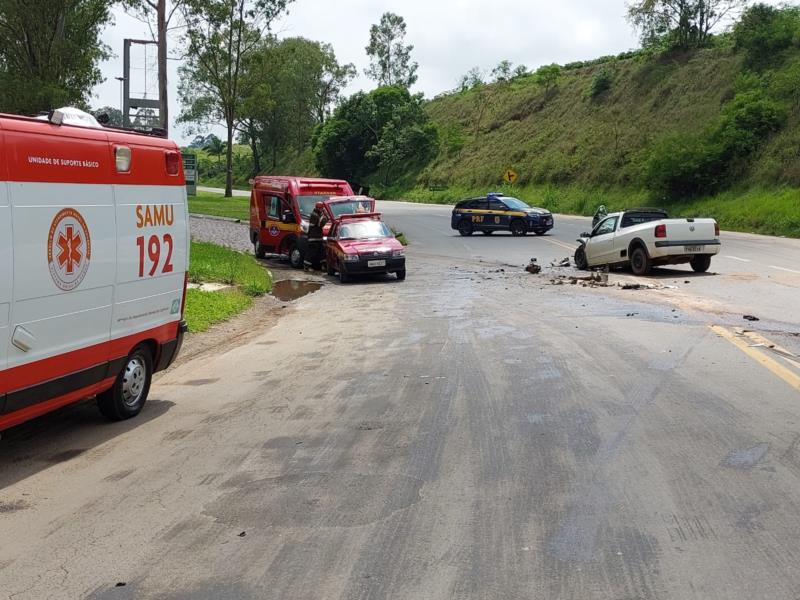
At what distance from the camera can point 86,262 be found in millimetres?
6723

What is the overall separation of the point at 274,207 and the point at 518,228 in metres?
12.0

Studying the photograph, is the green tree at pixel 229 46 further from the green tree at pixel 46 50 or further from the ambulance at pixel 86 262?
the ambulance at pixel 86 262

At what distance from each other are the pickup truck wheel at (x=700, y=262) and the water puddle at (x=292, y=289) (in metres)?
8.60

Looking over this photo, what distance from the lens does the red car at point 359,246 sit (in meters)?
20.5

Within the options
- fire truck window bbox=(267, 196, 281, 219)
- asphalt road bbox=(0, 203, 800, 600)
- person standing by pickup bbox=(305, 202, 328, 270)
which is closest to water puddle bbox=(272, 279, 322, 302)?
person standing by pickup bbox=(305, 202, 328, 270)

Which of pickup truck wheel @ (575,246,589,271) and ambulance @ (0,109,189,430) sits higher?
ambulance @ (0,109,189,430)

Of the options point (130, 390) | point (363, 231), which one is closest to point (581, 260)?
point (363, 231)

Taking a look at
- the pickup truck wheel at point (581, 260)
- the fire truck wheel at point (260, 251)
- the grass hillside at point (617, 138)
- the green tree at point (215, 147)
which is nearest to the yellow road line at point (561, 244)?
the pickup truck wheel at point (581, 260)

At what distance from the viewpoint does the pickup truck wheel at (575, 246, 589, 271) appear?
2131 centimetres

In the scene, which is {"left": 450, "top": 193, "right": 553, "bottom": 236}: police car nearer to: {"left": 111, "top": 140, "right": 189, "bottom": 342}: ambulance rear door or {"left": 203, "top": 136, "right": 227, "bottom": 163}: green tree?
{"left": 111, "top": 140, "right": 189, "bottom": 342}: ambulance rear door

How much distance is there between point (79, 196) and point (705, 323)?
8.78 m

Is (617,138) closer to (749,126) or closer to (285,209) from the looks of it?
(749,126)

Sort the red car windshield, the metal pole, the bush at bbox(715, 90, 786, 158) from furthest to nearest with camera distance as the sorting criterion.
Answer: the bush at bbox(715, 90, 786, 158) → the metal pole → the red car windshield

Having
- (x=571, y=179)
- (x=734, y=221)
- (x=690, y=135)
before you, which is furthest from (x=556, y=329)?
(x=571, y=179)
